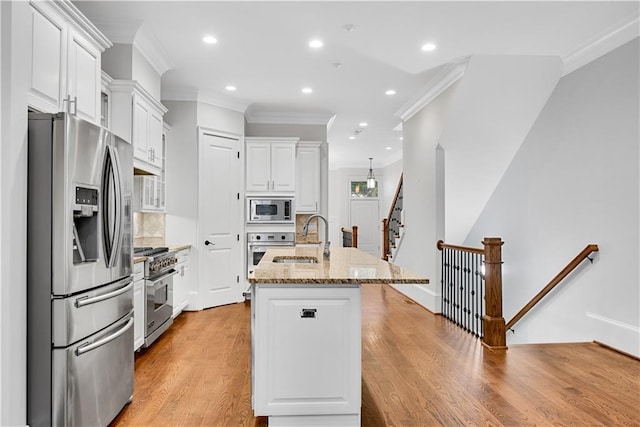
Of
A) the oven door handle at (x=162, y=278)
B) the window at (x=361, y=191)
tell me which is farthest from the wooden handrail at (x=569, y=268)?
the window at (x=361, y=191)

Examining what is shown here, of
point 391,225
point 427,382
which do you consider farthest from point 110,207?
point 391,225

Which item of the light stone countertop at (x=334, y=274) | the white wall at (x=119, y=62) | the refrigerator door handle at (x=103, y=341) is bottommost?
the refrigerator door handle at (x=103, y=341)

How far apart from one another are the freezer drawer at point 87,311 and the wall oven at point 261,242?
3294 millimetres

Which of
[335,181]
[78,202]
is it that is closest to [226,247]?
[78,202]

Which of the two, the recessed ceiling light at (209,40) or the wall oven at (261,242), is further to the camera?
the wall oven at (261,242)

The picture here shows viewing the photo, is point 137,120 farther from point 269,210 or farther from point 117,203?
point 269,210

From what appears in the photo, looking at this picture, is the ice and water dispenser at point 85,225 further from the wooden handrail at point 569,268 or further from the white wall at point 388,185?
the white wall at point 388,185

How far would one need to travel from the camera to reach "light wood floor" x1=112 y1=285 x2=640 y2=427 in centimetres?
233

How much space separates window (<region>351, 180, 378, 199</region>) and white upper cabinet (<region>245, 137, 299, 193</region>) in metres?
5.78

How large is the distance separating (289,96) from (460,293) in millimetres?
3413

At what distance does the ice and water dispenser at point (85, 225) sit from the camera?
78.7 inches

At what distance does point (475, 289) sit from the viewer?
180 inches

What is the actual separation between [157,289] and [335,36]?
293cm

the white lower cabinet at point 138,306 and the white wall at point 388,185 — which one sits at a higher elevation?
the white wall at point 388,185
